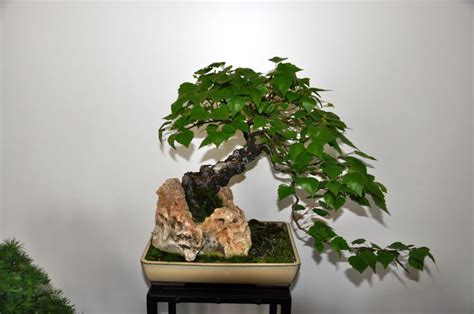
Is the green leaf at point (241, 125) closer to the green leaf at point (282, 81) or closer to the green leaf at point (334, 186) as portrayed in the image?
the green leaf at point (282, 81)

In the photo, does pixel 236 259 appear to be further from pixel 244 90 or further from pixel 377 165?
pixel 377 165

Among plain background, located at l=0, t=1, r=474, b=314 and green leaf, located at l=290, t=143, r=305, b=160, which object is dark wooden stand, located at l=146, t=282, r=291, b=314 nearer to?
green leaf, located at l=290, t=143, r=305, b=160

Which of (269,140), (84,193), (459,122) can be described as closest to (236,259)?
(269,140)

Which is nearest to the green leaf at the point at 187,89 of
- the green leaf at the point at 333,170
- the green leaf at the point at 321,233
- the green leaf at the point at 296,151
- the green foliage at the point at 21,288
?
the green leaf at the point at 296,151

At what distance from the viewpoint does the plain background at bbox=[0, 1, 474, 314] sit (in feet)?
5.95

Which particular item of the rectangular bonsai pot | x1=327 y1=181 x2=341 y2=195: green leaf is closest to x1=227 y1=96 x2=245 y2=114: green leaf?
x1=327 y1=181 x2=341 y2=195: green leaf

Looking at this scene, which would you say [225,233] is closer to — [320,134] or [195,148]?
[320,134]

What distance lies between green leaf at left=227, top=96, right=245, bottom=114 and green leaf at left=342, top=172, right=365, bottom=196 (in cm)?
35

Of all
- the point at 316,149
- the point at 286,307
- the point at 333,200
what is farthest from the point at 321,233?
the point at 316,149

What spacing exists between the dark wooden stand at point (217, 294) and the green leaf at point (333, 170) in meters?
0.42

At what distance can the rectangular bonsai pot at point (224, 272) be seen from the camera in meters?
1.35

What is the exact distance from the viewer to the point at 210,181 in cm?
151

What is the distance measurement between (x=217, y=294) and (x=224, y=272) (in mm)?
80

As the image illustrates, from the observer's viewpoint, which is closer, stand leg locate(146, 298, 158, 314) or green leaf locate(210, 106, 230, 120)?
green leaf locate(210, 106, 230, 120)
